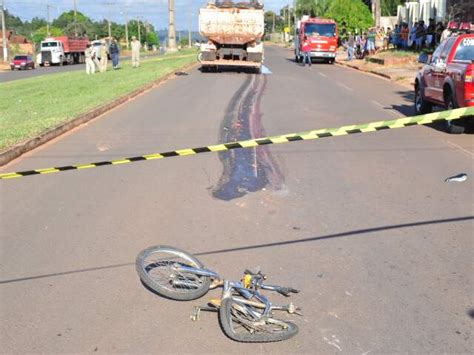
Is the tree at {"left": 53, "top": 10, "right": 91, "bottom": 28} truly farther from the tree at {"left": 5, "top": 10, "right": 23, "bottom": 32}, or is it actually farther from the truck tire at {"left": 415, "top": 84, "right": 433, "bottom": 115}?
the truck tire at {"left": 415, "top": 84, "right": 433, "bottom": 115}

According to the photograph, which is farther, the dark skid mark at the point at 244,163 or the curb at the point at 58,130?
the curb at the point at 58,130

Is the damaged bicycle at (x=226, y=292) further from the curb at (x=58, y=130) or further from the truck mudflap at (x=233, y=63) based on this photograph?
the truck mudflap at (x=233, y=63)

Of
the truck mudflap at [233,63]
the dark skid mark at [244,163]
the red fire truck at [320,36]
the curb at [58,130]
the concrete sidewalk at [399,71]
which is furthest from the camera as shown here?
the red fire truck at [320,36]

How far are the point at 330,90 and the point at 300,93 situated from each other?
5.45 ft

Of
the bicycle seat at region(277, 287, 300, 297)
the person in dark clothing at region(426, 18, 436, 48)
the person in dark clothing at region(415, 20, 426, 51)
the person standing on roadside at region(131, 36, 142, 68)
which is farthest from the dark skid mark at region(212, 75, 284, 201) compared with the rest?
the person in dark clothing at region(415, 20, 426, 51)

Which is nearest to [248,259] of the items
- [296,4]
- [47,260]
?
[47,260]

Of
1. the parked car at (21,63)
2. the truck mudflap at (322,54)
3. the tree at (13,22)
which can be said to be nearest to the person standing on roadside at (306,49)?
the truck mudflap at (322,54)

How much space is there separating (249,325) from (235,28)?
2685cm

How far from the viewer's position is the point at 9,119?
561 inches

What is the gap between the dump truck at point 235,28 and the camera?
29438 mm

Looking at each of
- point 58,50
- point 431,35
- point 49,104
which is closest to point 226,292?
point 49,104

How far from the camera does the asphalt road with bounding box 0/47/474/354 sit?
4004 millimetres

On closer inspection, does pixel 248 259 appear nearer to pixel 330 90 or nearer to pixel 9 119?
pixel 9 119

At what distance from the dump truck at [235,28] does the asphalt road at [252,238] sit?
1885 cm
